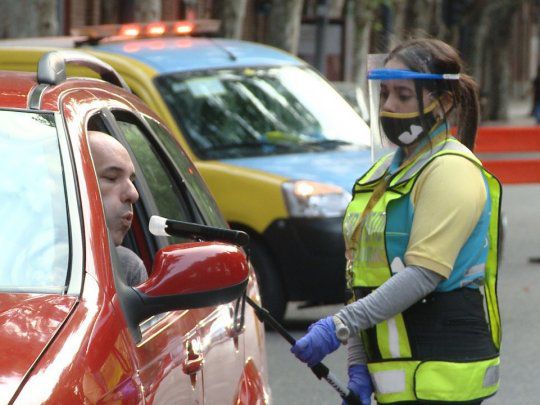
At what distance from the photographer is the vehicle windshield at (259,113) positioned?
33.7 ft

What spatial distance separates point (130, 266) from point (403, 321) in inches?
28.4

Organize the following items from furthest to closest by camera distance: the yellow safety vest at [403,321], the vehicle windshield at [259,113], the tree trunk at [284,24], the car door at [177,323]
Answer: the tree trunk at [284,24]
the vehicle windshield at [259,113]
the yellow safety vest at [403,321]
the car door at [177,323]

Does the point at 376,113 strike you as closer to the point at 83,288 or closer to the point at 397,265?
the point at 397,265

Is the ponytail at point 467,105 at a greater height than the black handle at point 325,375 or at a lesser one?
greater

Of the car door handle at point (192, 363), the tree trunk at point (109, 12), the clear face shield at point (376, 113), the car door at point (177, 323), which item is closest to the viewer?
the car door at point (177, 323)

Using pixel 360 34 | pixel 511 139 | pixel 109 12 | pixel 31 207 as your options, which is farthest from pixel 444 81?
pixel 109 12

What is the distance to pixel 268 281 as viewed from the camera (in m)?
9.84

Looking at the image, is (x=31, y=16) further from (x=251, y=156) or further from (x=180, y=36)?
(x=251, y=156)

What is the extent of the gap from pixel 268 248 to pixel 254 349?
528 cm

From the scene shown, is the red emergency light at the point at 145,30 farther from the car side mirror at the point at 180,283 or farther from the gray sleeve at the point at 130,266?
the car side mirror at the point at 180,283

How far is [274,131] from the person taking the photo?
10.6 m

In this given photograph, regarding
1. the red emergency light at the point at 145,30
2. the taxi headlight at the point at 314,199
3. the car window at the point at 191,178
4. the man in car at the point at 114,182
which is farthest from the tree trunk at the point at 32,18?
the man in car at the point at 114,182

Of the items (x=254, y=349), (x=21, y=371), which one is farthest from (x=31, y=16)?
(x=21, y=371)

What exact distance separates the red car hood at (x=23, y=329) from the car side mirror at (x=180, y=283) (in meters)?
0.17
